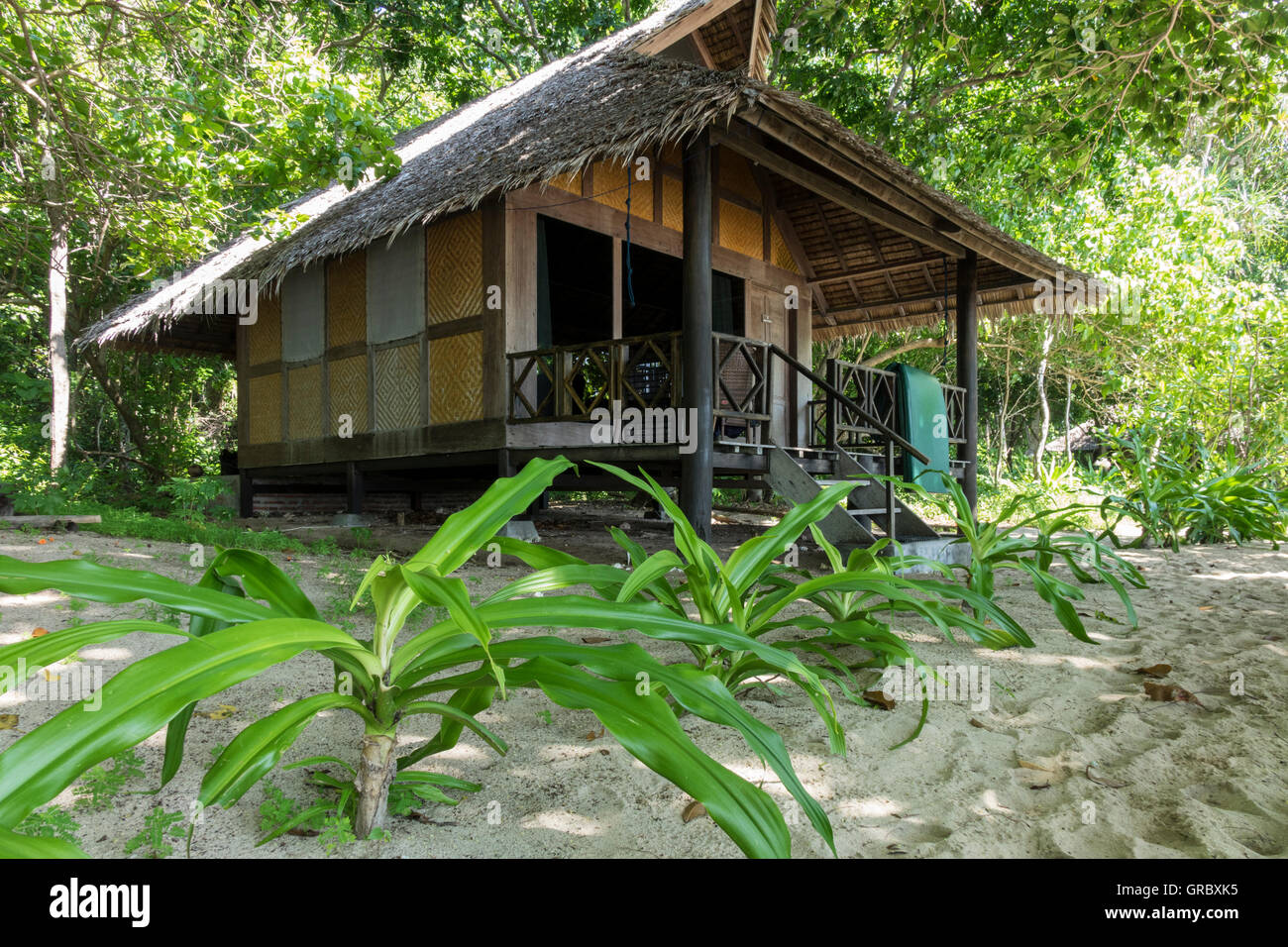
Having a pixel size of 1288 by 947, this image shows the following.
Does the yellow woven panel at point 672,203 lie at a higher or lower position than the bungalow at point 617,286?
higher

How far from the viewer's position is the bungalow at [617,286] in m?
5.33

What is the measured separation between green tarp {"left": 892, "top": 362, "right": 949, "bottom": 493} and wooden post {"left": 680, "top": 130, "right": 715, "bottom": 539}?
265 cm

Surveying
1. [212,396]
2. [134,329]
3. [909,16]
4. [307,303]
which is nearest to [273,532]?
[307,303]

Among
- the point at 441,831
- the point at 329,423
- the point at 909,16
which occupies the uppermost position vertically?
the point at 909,16

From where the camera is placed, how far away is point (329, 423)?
8.09 m

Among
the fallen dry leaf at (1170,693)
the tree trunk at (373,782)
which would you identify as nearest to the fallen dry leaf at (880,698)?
the fallen dry leaf at (1170,693)

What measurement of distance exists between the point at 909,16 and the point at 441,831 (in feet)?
21.4

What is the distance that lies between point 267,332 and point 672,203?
5.14 m

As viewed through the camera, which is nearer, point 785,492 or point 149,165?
point 149,165

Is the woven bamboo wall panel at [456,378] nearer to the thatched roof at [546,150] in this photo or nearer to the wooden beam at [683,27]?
the thatched roof at [546,150]

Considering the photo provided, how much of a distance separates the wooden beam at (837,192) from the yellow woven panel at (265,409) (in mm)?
6008

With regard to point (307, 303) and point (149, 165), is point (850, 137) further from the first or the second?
point (307, 303)
